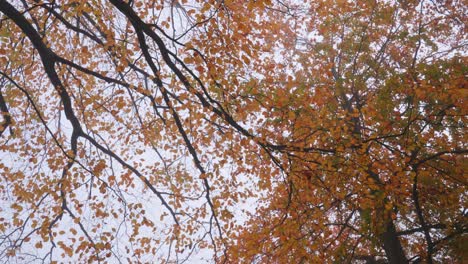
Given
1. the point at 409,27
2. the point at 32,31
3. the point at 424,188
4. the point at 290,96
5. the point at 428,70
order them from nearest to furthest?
the point at 32,31 → the point at 290,96 → the point at 428,70 → the point at 424,188 → the point at 409,27

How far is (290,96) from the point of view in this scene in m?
6.41

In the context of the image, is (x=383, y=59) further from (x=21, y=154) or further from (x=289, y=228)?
(x=21, y=154)

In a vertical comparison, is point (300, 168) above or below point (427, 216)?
below

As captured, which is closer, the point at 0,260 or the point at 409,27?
the point at 0,260

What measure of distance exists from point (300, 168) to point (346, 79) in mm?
4029

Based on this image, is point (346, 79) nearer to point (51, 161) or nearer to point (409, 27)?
point (409, 27)

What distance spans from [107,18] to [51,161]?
2.84 meters

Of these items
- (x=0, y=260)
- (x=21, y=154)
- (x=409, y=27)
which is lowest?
(x=0, y=260)

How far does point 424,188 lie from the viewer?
7.33m

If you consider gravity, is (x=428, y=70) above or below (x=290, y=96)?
above

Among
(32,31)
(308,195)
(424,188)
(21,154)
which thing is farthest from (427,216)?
(21,154)

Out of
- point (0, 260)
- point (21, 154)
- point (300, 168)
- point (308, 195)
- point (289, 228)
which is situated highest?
point (21, 154)

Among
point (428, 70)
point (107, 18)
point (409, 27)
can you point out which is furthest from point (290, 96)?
point (409, 27)

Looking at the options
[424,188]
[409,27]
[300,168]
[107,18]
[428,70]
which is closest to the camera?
[300,168]
